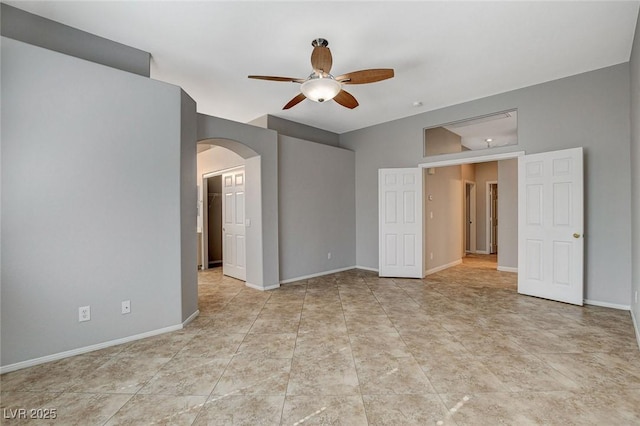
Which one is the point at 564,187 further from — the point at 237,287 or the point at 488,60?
the point at 237,287

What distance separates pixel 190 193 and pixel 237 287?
2.04 meters

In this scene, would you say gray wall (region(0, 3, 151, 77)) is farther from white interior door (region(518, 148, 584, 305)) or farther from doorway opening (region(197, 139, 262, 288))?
white interior door (region(518, 148, 584, 305))

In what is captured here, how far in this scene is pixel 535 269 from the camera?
4125mm

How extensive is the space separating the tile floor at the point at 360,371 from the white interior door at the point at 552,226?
37cm

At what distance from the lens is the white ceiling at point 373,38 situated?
253 centimetres

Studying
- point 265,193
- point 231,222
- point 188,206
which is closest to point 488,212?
point 265,193

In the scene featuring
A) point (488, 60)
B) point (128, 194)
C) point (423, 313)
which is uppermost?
point (488, 60)

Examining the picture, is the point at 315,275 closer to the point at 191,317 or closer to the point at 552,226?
the point at 191,317

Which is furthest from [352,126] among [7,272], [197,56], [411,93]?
[7,272]

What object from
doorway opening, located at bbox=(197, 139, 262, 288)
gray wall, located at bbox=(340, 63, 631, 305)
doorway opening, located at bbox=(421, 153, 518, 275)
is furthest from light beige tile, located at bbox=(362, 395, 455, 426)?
doorway opening, located at bbox=(421, 153, 518, 275)

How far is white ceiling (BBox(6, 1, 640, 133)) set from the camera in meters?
2.53

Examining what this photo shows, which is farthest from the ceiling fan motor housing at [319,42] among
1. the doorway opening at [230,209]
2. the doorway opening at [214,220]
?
the doorway opening at [214,220]

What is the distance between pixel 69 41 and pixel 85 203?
1.62 metres

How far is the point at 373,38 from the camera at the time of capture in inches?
116
